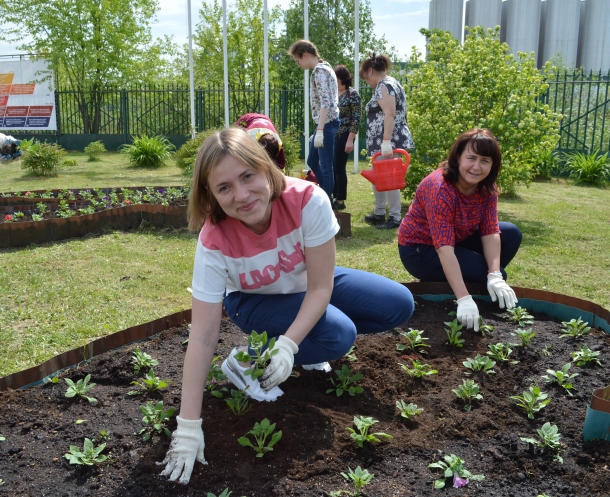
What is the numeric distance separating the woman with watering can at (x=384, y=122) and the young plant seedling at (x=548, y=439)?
3.98 metres

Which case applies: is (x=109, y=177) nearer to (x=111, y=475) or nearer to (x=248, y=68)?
(x=111, y=475)

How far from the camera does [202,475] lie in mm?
1941

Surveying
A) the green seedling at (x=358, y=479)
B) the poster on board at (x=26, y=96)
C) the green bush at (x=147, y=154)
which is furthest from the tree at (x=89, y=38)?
the green seedling at (x=358, y=479)

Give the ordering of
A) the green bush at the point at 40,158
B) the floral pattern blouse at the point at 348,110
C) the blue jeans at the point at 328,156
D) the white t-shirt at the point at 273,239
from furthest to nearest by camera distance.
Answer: the green bush at the point at 40,158, the floral pattern blouse at the point at 348,110, the blue jeans at the point at 328,156, the white t-shirt at the point at 273,239

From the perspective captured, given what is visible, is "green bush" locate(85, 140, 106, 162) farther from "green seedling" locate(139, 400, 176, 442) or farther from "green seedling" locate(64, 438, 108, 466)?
"green seedling" locate(64, 438, 108, 466)

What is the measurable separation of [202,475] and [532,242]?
439cm

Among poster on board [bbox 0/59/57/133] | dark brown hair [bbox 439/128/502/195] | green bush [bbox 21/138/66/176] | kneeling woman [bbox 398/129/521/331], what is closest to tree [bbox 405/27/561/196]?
kneeling woman [bbox 398/129/521/331]

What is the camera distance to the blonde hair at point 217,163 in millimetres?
1987

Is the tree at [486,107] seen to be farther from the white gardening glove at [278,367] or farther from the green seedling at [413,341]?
the white gardening glove at [278,367]

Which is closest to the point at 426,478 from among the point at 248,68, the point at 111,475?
the point at 111,475

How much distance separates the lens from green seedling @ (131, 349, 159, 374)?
8.77 feet

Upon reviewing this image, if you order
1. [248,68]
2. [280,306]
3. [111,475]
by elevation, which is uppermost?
[248,68]

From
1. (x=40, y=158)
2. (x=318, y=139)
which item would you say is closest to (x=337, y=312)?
(x=318, y=139)

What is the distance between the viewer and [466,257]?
3.55 m
